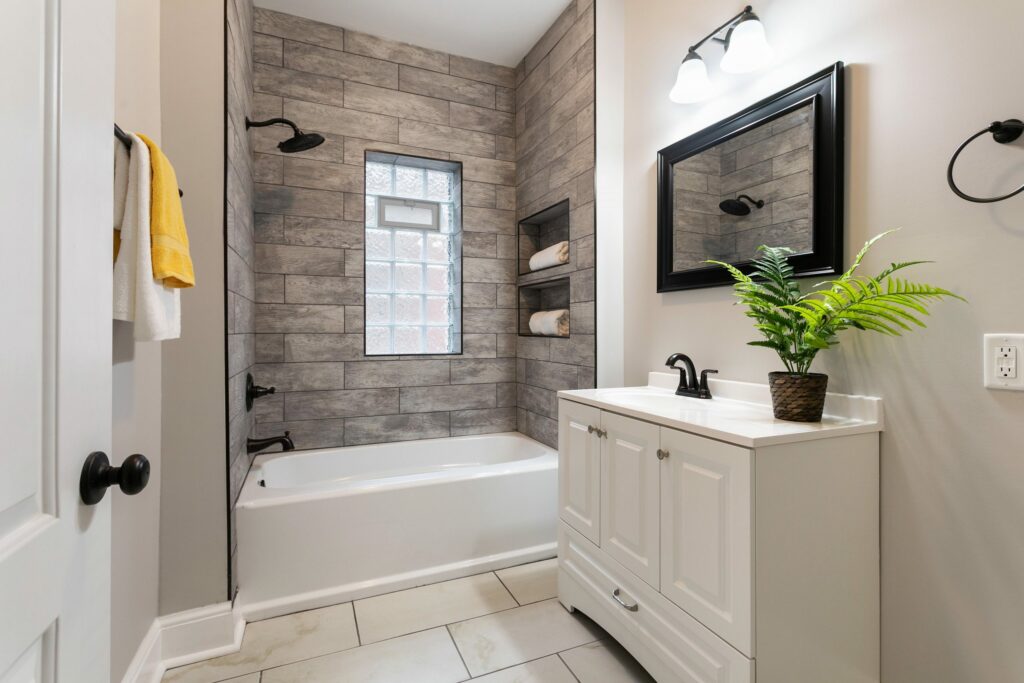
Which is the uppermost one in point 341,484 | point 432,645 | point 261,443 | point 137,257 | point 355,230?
point 355,230

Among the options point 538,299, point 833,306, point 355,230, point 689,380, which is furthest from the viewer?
point 538,299

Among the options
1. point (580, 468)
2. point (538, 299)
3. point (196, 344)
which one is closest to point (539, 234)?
point (538, 299)

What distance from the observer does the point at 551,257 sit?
2.79m

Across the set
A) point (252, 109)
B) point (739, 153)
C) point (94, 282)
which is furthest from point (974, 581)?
point (252, 109)

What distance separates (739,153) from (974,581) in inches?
55.9

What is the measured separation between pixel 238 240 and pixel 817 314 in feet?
7.02

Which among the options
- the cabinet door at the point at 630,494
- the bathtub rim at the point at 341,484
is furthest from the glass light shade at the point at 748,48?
the bathtub rim at the point at 341,484

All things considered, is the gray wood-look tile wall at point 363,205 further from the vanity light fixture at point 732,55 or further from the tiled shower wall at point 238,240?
Answer: the vanity light fixture at point 732,55

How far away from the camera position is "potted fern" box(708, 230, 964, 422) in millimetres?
1230

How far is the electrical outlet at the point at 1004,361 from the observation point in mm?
1069

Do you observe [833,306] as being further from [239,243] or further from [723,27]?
[239,243]

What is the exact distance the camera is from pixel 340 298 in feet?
9.50

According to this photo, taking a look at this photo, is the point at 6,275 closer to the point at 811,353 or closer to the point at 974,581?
the point at 811,353

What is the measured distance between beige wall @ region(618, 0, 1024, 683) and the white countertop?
0.06 meters
